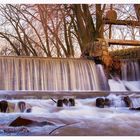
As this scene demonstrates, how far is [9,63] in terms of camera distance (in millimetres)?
3307

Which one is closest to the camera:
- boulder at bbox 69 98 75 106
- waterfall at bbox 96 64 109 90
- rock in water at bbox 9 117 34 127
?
rock in water at bbox 9 117 34 127

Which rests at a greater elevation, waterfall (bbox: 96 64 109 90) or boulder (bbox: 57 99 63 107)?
waterfall (bbox: 96 64 109 90)

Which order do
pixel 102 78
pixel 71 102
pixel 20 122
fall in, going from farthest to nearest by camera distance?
pixel 102 78, pixel 71 102, pixel 20 122

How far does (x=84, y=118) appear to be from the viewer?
10.6 ft

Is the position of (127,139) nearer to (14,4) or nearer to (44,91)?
(44,91)

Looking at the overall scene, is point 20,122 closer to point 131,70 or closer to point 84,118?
point 84,118

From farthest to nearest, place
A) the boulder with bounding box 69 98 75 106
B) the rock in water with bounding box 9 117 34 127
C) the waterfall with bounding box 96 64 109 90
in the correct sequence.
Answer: the waterfall with bounding box 96 64 109 90 < the boulder with bounding box 69 98 75 106 < the rock in water with bounding box 9 117 34 127

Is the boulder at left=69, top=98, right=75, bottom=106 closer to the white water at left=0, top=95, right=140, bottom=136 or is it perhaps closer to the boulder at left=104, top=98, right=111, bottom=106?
the white water at left=0, top=95, right=140, bottom=136

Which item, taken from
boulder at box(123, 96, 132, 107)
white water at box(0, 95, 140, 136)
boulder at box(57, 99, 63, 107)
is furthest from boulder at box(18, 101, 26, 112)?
boulder at box(123, 96, 132, 107)

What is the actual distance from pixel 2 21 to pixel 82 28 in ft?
1.86

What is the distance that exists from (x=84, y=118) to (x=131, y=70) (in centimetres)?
54

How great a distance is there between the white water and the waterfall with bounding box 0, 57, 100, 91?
0.12 m

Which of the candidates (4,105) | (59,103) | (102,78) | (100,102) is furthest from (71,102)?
(4,105)

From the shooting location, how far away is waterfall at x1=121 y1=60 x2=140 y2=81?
3469 millimetres
